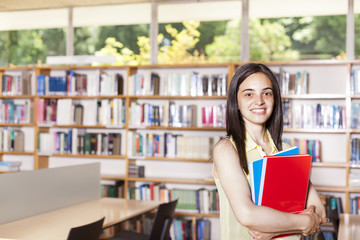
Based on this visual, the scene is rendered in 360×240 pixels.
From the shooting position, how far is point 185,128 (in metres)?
5.56

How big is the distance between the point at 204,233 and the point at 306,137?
5.23 feet

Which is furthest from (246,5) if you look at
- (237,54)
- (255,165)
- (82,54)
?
(255,165)

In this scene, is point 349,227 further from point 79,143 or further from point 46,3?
point 46,3

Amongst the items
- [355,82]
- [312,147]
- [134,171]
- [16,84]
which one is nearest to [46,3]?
[16,84]

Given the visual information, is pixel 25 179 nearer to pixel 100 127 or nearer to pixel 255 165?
pixel 100 127

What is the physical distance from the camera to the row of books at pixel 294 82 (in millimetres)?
5227

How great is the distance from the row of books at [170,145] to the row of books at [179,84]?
501 millimetres

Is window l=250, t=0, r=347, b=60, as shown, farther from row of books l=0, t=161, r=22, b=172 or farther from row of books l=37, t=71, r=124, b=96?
row of books l=0, t=161, r=22, b=172

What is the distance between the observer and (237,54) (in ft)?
18.6

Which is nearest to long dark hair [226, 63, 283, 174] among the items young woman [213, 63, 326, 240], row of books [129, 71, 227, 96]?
young woman [213, 63, 326, 240]

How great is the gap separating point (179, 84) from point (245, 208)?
13.8 ft

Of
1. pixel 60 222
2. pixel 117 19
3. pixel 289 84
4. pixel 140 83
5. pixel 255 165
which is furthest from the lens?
pixel 117 19

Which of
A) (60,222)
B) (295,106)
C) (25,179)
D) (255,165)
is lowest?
(60,222)

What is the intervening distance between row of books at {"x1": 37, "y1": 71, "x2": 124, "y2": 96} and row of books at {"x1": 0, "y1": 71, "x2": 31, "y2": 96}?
0.28 metres
